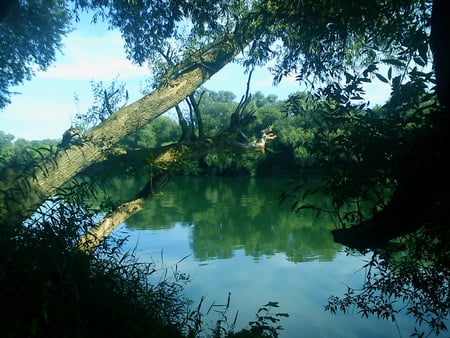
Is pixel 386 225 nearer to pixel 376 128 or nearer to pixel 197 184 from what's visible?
pixel 376 128

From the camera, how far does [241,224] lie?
12188 mm

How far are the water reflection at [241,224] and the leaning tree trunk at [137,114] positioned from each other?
3.25 m

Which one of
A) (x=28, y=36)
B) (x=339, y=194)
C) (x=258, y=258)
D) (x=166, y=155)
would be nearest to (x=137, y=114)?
(x=166, y=155)

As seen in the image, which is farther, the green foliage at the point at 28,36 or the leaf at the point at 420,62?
the green foliage at the point at 28,36

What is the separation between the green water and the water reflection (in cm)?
2

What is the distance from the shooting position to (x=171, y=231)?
442 inches

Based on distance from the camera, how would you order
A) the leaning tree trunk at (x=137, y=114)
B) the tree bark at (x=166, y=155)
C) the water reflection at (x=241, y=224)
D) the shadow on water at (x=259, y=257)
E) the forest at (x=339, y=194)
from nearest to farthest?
the forest at (x=339, y=194), the leaning tree trunk at (x=137, y=114), the tree bark at (x=166, y=155), the shadow on water at (x=259, y=257), the water reflection at (x=241, y=224)

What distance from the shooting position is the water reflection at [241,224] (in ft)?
30.6

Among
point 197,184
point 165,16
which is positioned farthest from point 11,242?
point 197,184

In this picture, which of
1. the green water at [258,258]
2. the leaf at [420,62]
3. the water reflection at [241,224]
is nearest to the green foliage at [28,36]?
the green water at [258,258]

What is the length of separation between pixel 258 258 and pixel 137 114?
5775 millimetres

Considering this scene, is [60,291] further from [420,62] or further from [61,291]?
[420,62]

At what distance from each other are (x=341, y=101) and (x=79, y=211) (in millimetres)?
1493

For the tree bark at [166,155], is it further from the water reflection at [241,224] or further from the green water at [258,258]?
the water reflection at [241,224]
